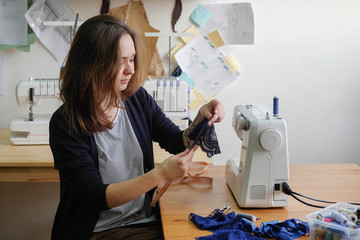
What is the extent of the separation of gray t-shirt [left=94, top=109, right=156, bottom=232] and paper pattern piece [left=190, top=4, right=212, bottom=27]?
1218 millimetres

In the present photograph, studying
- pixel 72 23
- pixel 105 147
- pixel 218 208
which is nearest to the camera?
pixel 218 208

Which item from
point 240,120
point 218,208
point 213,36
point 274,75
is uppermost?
point 213,36

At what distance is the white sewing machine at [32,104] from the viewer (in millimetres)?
2371

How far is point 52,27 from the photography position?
2.80 meters

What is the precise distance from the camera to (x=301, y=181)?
72.4 inches

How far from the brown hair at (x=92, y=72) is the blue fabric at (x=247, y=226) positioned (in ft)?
1.66

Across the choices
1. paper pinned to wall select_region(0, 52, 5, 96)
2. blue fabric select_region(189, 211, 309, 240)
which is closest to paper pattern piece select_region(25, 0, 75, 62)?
paper pinned to wall select_region(0, 52, 5, 96)

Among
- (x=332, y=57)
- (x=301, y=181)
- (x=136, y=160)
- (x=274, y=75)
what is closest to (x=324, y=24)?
(x=332, y=57)

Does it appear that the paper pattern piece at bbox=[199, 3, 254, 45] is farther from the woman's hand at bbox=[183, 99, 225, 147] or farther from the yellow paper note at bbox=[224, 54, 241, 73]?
the woman's hand at bbox=[183, 99, 225, 147]

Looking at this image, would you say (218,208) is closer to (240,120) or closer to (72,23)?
(240,120)

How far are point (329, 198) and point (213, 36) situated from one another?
146 centimetres

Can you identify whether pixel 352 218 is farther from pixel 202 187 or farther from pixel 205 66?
pixel 205 66

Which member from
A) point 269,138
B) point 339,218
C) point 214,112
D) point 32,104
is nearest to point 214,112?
point 214,112

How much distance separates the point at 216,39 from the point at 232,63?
18 centimetres
